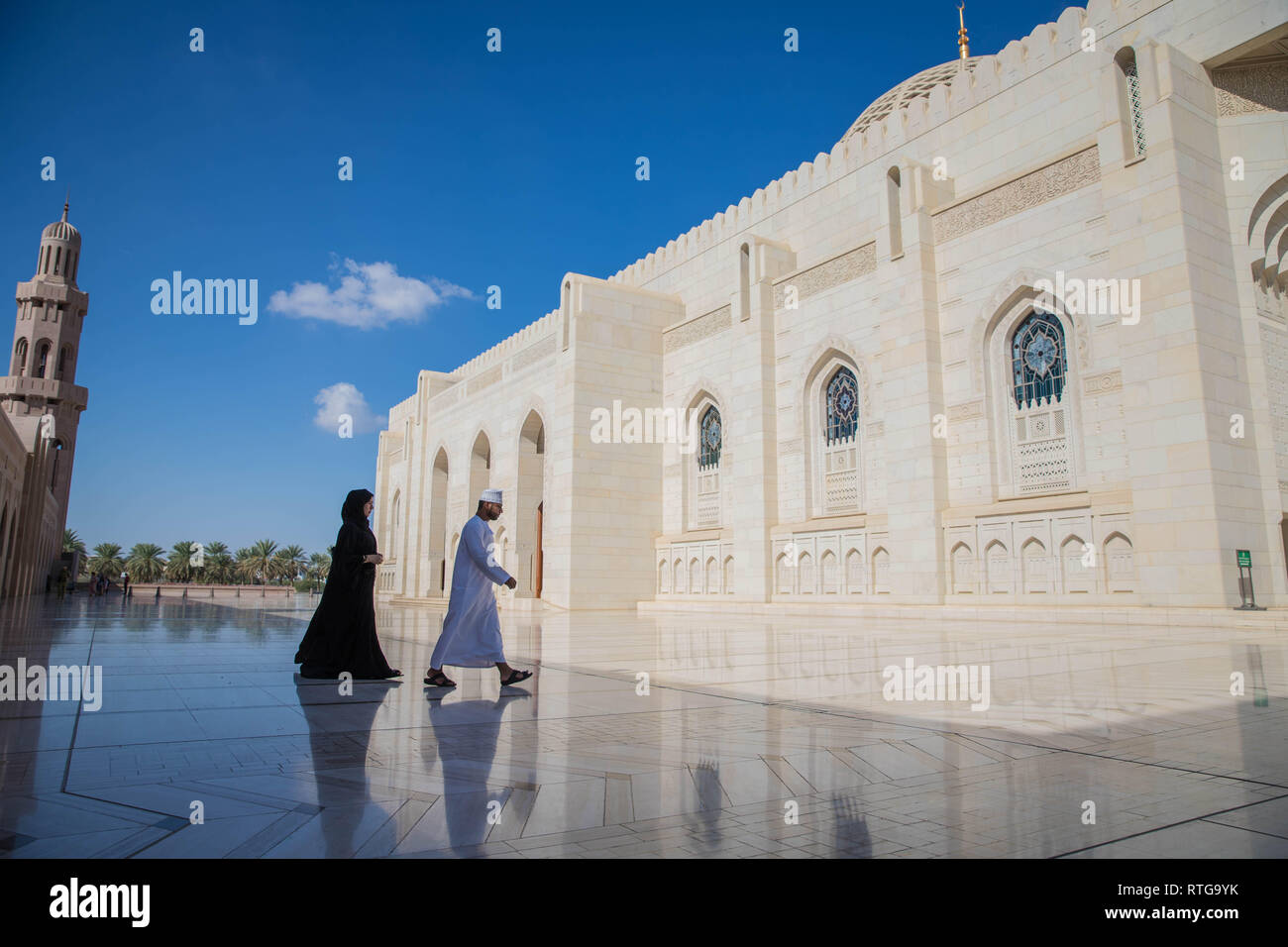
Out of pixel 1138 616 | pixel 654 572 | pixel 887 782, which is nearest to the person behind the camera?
pixel 887 782

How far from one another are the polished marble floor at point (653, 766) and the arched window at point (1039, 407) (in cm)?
642

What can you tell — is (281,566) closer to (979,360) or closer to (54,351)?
(54,351)

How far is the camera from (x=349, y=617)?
16.8 ft

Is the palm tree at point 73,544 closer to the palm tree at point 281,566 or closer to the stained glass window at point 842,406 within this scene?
the palm tree at point 281,566

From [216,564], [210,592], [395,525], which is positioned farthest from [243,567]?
[395,525]

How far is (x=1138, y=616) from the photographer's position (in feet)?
30.4

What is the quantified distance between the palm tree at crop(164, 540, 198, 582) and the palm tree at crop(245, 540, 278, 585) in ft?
12.6

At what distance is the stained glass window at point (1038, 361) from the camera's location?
1135 cm

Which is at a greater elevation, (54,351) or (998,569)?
(54,351)

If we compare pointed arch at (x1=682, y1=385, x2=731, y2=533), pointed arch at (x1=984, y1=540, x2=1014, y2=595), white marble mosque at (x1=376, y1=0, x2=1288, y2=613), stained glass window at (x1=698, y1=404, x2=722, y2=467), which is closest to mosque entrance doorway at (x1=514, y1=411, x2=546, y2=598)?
white marble mosque at (x1=376, y1=0, x2=1288, y2=613)

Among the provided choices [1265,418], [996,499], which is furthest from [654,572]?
[1265,418]

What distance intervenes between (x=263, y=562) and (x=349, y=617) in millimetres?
62222
